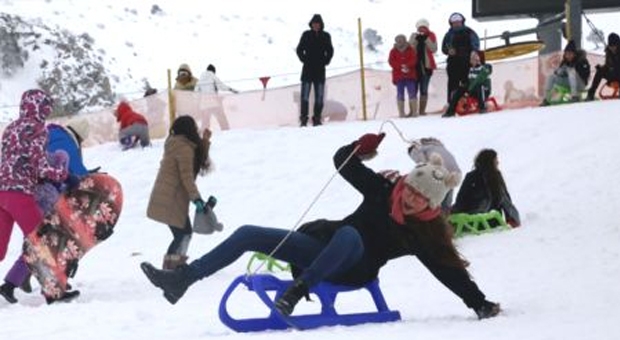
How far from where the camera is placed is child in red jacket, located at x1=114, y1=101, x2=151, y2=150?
55.9 feet

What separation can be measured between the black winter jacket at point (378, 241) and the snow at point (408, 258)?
23 centimetres

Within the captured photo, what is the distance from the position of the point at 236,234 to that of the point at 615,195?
5.98 meters

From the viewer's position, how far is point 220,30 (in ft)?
163

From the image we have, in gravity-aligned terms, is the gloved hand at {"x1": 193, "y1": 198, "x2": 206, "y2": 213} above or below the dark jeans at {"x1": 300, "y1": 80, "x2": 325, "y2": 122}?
above

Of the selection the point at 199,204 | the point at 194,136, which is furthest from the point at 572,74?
the point at 199,204

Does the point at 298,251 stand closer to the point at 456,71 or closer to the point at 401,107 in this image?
the point at 456,71

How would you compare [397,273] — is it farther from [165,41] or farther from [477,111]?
[165,41]

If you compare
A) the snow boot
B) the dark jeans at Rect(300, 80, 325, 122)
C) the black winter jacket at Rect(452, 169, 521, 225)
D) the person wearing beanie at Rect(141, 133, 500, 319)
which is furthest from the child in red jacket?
the person wearing beanie at Rect(141, 133, 500, 319)

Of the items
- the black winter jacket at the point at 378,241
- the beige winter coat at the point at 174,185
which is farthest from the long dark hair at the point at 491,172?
the black winter jacket at the point at 378,241

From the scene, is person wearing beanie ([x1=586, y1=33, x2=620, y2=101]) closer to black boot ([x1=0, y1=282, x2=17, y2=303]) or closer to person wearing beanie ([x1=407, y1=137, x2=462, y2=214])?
person wearing beanie ([x1=407, y1=137, x2=462, y2=214])

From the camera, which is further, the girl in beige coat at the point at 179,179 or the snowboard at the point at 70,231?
the girl in beige coat at the point at 179,179

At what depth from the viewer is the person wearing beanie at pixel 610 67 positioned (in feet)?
54.1

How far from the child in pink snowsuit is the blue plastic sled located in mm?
2610

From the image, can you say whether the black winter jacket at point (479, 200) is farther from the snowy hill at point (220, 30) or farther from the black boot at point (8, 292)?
the snowy hill at point (220, 30)
